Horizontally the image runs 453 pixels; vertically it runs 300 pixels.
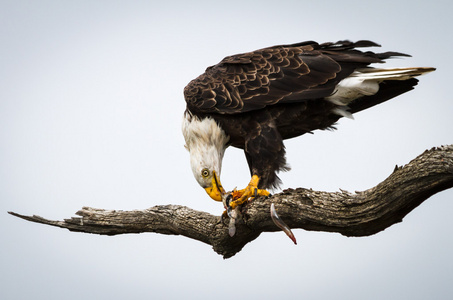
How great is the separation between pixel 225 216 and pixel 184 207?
586 mm

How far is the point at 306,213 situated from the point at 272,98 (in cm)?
134

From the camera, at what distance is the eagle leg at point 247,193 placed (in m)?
5.76

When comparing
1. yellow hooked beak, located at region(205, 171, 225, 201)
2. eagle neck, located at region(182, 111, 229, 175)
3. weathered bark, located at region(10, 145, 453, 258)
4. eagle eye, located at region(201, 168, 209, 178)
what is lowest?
weathered bark, located at region(10, 145, 453, 258)

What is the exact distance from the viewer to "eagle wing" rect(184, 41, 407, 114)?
590 centimetres

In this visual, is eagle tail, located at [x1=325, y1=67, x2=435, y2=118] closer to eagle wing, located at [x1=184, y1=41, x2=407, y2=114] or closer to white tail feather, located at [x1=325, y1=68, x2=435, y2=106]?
white tail feather, located at [x1=325, y1=68, x2=435, y2=106]

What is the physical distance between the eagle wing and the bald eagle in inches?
0.4

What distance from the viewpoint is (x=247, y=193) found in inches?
227

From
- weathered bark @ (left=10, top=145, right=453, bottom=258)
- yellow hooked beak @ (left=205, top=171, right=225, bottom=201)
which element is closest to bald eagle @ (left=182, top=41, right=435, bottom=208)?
yellow hooked beak @ (left=205, top=171, right=225, bottom=201)

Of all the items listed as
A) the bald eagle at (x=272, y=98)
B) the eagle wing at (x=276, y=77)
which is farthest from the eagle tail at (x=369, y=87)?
the eagle wing at (x=276, y=77)

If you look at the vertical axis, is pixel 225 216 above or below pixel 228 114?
below

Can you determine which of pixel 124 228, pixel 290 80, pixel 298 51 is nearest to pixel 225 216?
pixel 124 228

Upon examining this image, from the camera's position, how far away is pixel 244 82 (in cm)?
607

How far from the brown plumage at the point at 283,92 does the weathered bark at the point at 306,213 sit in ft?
1.75

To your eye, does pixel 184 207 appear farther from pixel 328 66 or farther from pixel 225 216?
pixel 328 66
